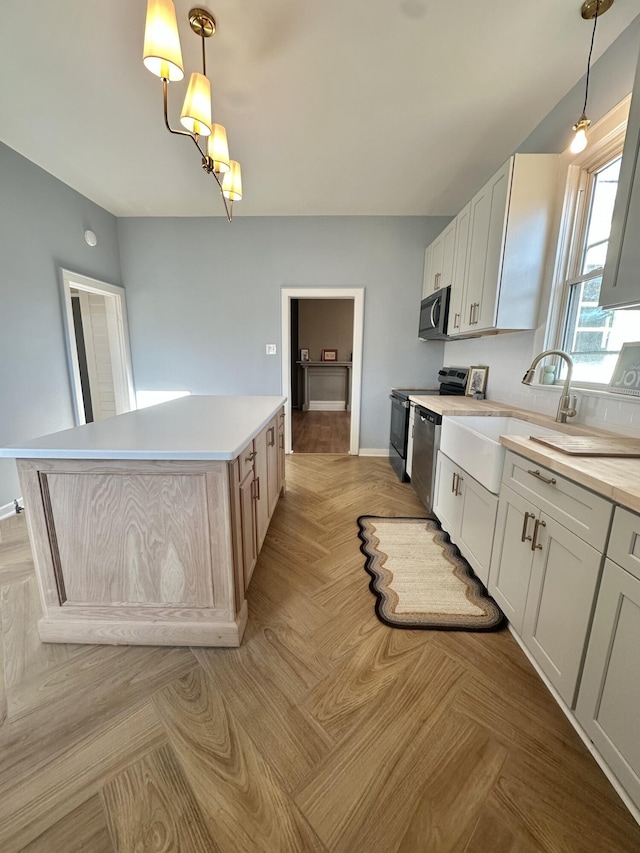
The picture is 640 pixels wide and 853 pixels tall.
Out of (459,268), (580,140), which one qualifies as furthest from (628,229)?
(459,268)

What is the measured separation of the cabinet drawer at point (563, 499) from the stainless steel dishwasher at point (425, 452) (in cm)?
95

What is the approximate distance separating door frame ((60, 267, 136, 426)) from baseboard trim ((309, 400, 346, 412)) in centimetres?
365

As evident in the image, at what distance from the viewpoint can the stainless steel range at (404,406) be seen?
3.20 meters

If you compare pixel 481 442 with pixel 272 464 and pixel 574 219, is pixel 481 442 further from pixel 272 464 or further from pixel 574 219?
pixel 574 219

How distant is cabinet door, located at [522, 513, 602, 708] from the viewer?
1000 millimetres

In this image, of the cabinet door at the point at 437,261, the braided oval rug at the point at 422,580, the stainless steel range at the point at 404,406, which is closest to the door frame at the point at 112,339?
the braided oval rug at the point at 422,580

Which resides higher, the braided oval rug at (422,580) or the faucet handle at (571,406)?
the faucet handle at (571,406)

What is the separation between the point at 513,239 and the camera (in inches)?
81.7

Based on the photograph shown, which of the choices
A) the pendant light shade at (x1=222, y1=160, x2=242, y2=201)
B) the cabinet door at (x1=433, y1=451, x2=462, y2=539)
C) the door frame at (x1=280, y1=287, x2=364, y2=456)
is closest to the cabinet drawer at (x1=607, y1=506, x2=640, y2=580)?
the cabinet door at (x1=433, y1=451, x2=462, y2=539)

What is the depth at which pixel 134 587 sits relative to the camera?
4.51ft

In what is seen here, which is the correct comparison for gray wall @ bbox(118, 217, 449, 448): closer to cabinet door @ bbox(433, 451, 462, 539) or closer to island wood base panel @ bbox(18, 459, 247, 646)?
cabinet door @ bbox(433, 451, 462, 539)

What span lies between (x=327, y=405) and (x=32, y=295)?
5.10 meters

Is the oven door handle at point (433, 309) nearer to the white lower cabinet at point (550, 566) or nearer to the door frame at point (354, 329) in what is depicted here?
the door frame at point (354, 329)

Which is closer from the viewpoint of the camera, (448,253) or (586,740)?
(586,740)
